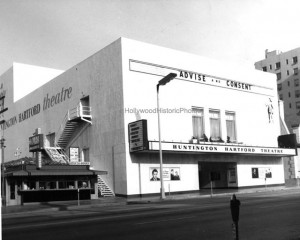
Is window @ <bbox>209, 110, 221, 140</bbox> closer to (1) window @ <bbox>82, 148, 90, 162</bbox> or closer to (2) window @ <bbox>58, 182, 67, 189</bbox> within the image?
(1) window @ <bbox>82, 148, 90, 162</bbox>

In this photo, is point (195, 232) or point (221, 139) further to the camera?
point (221, 139)

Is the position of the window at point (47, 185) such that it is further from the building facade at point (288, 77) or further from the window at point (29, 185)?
the building facade at point (288, 77)

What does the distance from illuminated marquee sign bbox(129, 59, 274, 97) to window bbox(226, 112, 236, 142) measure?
3.12m

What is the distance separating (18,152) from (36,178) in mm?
24836

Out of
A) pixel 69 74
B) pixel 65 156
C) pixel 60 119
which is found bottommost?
pixel 65 156

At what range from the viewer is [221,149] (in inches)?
1620

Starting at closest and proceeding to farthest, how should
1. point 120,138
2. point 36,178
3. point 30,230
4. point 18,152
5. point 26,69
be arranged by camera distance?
point 30,230 → point 36,178 → point 120,138 → point 18,152 → point 26,69

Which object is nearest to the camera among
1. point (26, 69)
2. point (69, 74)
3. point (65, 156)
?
point (65, 156)

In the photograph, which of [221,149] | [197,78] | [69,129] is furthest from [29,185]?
[197,78]

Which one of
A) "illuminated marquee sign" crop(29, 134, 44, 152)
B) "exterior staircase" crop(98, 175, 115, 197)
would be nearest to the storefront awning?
"exterior staircase" crop(98, 175, 115, 197)

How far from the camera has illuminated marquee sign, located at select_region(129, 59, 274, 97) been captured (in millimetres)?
38219

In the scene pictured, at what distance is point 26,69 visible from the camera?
6194 cm

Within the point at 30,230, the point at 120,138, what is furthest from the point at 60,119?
the point at 30,230

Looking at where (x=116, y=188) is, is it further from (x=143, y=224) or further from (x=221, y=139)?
(x=143, y=224)
